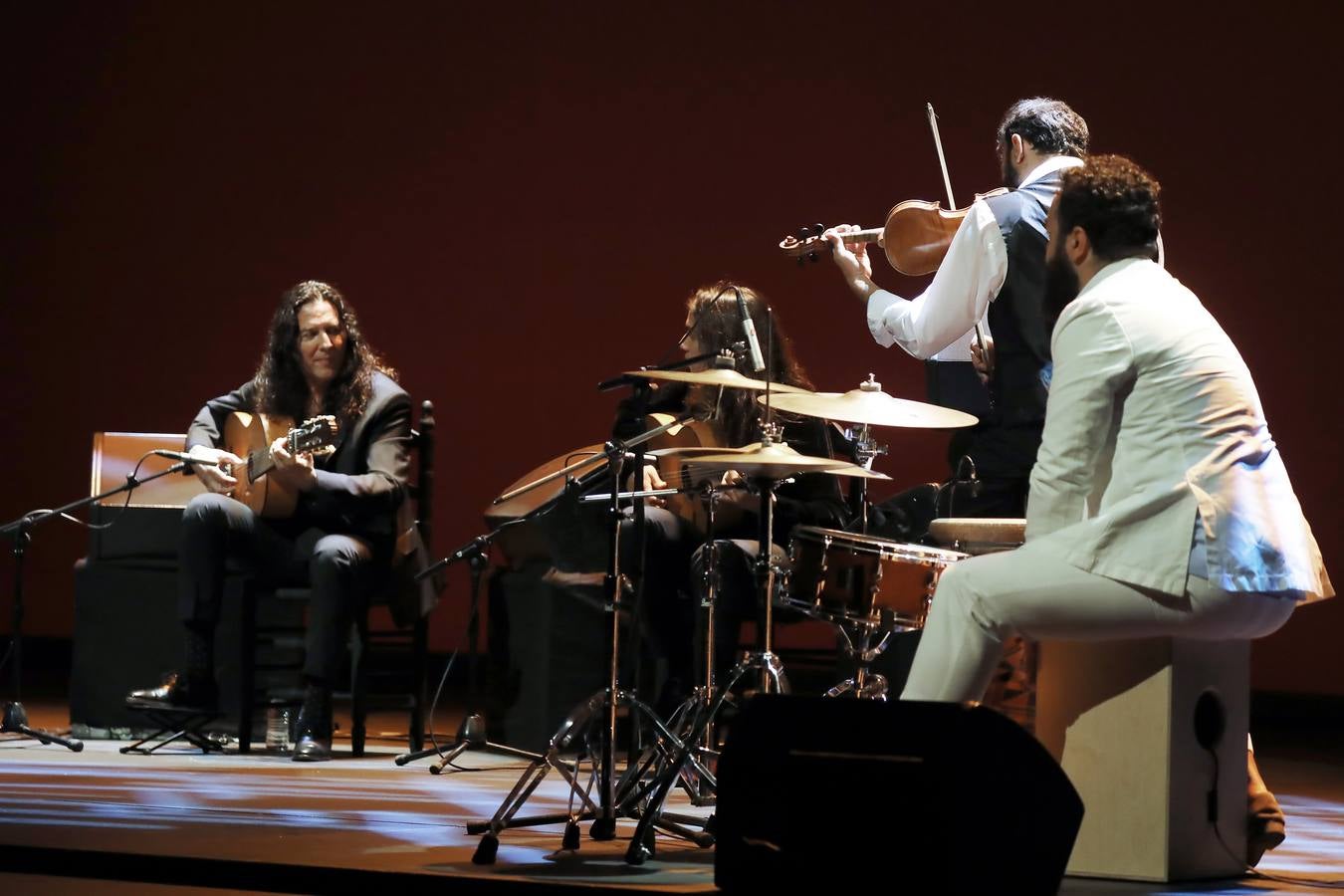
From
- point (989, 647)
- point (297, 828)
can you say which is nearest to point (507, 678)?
point (297, 828)

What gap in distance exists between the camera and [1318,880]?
10.4 ft

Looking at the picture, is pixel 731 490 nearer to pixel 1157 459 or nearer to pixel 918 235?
pixel 918 235

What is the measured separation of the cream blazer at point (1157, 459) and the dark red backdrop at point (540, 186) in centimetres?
346

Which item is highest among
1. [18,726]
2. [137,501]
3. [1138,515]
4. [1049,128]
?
[1049,128]

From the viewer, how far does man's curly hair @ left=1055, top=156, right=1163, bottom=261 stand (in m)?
3.13

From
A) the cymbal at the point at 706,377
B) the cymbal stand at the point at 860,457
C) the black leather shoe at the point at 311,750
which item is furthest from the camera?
the black leather shoe at the point at 311,750

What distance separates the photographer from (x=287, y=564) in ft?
16.7

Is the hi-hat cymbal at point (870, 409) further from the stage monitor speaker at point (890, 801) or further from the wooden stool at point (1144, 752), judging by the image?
the stage monitor speaker at point (890, 801)

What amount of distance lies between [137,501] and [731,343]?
1.86 metres

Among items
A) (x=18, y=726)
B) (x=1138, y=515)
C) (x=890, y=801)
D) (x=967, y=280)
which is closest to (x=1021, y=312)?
(x=967, y=280)

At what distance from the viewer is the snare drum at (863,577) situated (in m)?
3.48

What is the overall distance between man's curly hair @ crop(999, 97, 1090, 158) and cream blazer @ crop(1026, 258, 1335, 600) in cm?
103

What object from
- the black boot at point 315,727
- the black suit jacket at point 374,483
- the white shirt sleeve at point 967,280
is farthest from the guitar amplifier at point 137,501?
the white shirt sleeve at point 967,280

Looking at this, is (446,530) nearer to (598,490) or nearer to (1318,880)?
(598,490)
